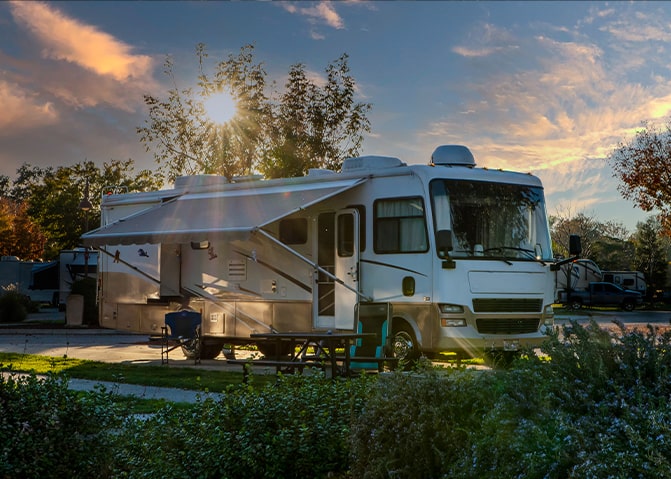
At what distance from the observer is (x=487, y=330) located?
12977 mm

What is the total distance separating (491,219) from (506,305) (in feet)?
4.34

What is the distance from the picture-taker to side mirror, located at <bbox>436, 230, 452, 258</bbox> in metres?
12.5

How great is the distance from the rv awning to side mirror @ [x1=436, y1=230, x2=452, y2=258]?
1773mm

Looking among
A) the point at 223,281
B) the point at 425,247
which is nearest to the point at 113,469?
the point at 425,247

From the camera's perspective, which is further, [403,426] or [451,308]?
[451,308]

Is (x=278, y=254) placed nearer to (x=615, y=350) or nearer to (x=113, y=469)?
(x=113, y=469)

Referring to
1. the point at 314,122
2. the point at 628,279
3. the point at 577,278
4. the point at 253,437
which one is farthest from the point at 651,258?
the point at 253,437

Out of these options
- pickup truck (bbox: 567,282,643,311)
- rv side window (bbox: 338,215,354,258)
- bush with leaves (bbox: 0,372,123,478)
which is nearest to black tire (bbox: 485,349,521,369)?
rv side window (bbox: 338,215,354,258)

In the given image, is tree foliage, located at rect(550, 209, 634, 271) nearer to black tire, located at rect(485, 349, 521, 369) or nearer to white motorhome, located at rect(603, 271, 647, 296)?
white motorhome, located at rect(603, 271, 647, 296)

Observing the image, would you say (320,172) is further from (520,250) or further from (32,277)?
(32,277)

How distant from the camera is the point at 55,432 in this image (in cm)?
632

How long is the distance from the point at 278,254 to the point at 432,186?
3266 mm

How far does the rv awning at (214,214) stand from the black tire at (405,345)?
7.73 feet

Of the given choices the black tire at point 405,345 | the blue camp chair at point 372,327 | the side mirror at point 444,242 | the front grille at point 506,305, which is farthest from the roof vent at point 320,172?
the front grille at point 506,305
